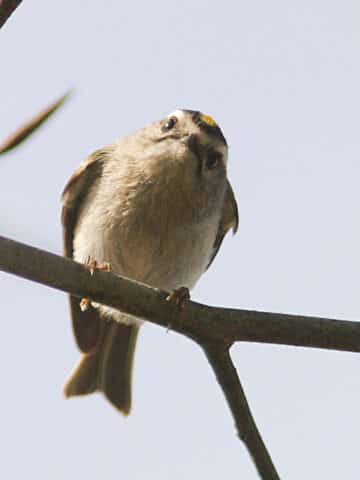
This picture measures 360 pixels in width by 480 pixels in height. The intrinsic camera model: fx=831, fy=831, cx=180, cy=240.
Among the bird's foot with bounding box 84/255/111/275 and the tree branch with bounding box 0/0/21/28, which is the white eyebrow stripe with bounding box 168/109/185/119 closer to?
the bird's foot with bounding box 84/255/111/275

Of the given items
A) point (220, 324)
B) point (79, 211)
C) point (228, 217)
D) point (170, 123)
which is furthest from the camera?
point (228, 217)

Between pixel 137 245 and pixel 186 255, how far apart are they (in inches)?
10.8

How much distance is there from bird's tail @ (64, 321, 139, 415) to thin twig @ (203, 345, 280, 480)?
237 cm

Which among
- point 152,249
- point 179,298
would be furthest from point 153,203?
point 179,298

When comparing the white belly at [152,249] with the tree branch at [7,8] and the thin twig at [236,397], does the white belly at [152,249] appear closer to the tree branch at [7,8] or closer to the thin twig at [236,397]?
the thin twig at [236,397]

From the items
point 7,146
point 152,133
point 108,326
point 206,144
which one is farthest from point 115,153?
point 7,146

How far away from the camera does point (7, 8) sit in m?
1.69

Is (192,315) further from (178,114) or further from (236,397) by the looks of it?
(178,114)

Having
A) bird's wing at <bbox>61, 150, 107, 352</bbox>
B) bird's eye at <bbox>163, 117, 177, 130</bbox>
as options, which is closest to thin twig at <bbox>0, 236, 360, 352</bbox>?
bird's eye at <bbox>163, 117, 177, 130</bbox>

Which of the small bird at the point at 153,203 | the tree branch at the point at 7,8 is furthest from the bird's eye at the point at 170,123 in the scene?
the tree branch at the point at 7,8

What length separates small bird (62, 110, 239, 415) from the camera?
430 centimetres

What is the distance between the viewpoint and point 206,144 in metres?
4.39

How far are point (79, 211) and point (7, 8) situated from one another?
3.29m

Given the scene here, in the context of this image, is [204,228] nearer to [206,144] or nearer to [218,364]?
[206,144]
